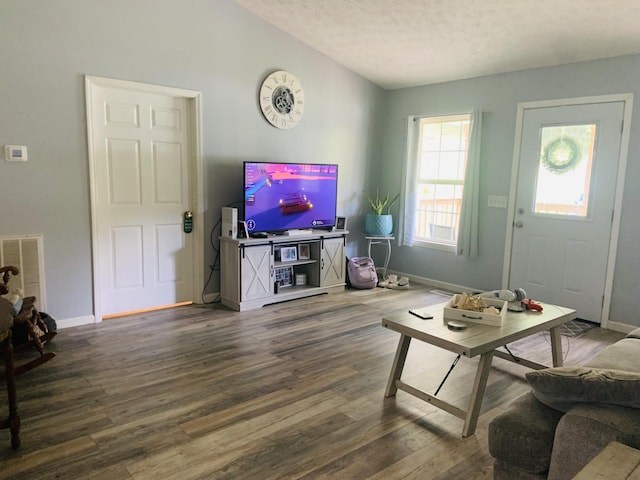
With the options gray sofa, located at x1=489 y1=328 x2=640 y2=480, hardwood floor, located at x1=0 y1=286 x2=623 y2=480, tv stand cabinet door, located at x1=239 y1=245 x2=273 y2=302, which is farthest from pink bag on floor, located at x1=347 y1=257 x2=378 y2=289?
gray sofa, located at x1=489 y1=328 x2=640 y2=480

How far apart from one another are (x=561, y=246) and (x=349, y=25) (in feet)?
9.41

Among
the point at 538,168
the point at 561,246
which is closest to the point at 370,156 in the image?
the point at 538,168

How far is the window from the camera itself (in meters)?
5.25

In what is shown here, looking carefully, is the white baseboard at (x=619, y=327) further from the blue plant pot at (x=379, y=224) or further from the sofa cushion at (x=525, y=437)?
the sofa cushion at (x=525, y=437)

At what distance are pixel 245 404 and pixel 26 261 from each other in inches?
84.1

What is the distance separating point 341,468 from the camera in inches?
82.1

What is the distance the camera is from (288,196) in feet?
15.4

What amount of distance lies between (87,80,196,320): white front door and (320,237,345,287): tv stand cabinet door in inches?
53.1

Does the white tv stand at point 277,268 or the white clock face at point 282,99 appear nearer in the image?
the white tv stand at point 277,268

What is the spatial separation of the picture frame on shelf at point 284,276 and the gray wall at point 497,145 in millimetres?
1663

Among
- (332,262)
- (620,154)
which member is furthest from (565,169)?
(332,262)

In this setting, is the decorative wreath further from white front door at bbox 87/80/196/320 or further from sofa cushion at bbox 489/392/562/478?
white front door at bbox 87/80/196/320

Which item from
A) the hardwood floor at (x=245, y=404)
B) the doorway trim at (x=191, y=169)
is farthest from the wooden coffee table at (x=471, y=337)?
the doorway trim at (x=191, y=169)

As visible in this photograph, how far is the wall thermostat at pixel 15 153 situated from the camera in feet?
11.1
